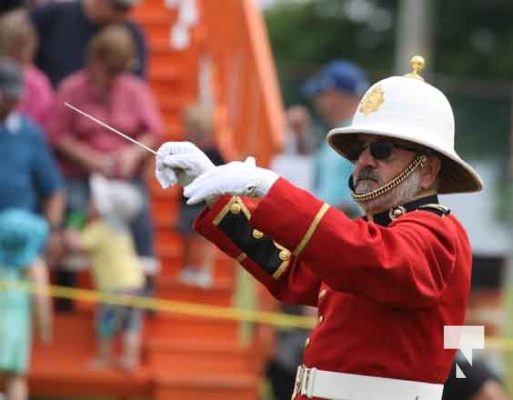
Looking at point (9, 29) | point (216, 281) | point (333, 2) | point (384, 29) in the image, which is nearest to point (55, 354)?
point (216, 281)

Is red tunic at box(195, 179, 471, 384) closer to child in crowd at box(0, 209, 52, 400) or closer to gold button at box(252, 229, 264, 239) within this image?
gold button at box(252, 229, 264, 239)

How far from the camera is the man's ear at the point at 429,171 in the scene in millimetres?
6140

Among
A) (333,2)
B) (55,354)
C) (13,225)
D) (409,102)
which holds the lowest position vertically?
(55,354)

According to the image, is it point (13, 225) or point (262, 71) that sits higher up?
point (262, 71)

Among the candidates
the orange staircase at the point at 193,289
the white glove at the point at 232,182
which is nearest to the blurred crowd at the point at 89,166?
the orange staircase at the point at 193,289

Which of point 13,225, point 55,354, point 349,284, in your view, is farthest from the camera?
point 55,354

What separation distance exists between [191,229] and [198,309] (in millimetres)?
459

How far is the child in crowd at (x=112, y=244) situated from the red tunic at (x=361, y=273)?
4.08 m

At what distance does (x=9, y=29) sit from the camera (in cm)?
1045

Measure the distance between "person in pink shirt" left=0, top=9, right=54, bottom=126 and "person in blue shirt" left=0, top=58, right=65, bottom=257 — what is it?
28cm

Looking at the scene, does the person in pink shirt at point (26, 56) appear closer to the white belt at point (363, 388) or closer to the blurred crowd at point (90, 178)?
the blurred crowd at point (90, 178)

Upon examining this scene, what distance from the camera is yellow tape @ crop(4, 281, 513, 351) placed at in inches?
414

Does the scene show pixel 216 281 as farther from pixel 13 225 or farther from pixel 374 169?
pixel 374 169

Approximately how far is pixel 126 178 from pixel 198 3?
2733 millimetres
